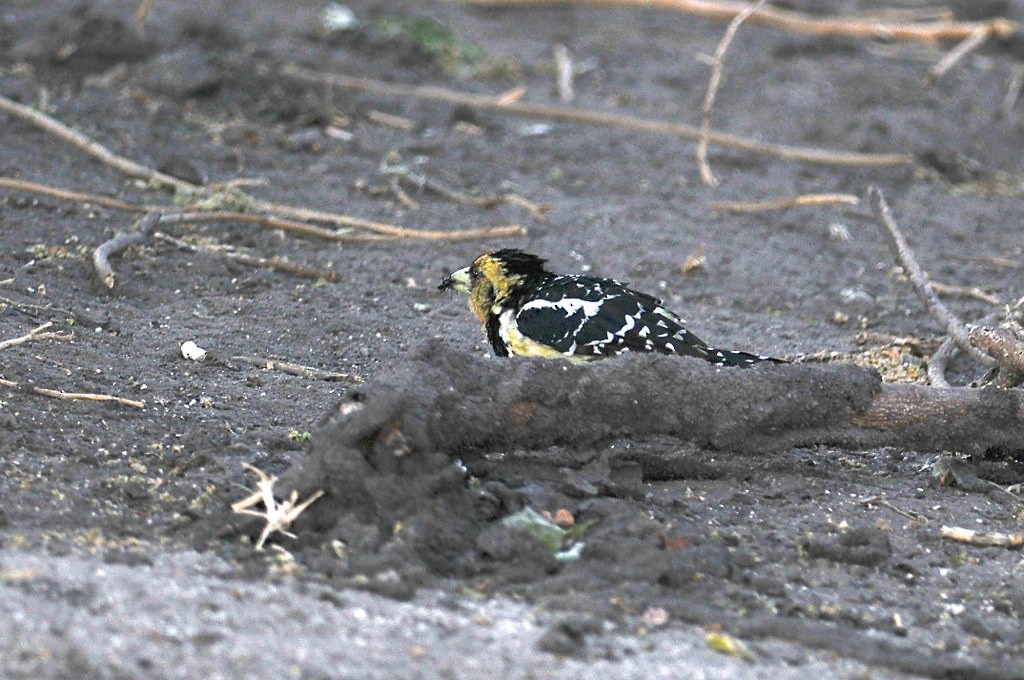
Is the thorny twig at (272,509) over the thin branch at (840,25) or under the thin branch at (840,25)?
under

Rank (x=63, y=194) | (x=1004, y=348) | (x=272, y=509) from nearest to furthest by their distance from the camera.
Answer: (x=272, y=509) < (x=1004, y=348) < (x=63, y=194)

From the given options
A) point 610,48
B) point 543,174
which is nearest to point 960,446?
point 543,174

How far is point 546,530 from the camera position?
4453 mm

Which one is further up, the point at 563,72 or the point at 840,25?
the point at 840,25

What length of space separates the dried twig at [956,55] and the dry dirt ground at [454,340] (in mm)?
128

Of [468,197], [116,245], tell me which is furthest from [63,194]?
[468,197]

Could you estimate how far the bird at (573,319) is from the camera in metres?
5.76

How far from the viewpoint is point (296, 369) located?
5.97 m

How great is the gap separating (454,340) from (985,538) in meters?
2.80

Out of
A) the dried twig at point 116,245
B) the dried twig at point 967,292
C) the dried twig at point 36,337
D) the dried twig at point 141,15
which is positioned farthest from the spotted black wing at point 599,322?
the dried twig at point 141,15

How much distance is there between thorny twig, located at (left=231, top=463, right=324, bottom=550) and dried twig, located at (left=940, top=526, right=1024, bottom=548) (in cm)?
220

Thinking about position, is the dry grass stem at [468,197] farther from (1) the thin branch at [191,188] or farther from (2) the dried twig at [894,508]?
(2) the dried twig at [894,508]

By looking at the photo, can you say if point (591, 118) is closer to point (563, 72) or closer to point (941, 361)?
point (563, 72)

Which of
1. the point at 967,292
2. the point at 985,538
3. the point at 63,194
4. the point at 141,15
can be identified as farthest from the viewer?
the point at 141,15
